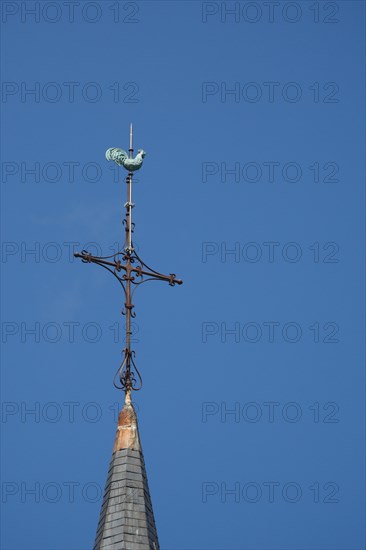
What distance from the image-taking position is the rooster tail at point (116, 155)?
4466cm

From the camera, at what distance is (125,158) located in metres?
44.7

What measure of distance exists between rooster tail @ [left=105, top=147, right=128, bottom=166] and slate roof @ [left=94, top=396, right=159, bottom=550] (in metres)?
5.67

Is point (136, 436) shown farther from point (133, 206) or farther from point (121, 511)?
point (133, 206)

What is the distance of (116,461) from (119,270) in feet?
14.3

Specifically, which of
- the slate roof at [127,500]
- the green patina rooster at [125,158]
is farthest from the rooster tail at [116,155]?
the slate roof at [127,500]

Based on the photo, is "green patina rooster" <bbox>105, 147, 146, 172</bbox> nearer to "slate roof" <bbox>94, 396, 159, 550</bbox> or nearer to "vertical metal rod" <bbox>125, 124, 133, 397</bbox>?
"vertical metal rod" <bbox>125, 124, 133, 397</bbox>

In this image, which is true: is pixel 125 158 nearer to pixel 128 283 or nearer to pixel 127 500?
pixel 128 283

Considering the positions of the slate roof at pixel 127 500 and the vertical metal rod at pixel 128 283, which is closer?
the slate roof at pixel 127 500

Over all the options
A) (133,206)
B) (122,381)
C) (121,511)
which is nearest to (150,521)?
(121,511)

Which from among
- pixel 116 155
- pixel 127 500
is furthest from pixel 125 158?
pixel 127 500

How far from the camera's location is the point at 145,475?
41.3m

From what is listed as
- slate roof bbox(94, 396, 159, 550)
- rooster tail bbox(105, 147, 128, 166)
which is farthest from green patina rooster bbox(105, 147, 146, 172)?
slate roof bbox(94, 396, 159, 550)

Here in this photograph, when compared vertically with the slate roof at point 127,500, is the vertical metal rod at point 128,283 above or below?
above

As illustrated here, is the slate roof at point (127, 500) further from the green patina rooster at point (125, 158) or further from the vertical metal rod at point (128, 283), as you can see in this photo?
the green patina rooster at point (125, 158)
